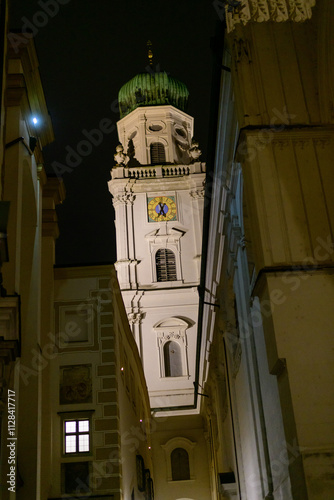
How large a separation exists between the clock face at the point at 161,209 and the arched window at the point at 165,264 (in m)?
2.19

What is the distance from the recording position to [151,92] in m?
54.0

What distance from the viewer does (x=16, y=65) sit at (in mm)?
14484

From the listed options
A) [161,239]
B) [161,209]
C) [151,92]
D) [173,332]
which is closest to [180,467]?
[173,332]

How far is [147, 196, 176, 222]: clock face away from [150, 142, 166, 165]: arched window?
421 cm

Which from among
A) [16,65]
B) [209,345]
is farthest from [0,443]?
[209,345]

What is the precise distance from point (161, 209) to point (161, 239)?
7.32 feet

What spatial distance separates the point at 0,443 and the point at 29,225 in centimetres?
587

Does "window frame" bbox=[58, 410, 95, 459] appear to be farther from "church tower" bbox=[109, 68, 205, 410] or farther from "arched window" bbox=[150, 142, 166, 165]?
"arched window" bbox=[150, 142, 166, 165]

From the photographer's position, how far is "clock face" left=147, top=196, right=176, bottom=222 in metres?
45.7

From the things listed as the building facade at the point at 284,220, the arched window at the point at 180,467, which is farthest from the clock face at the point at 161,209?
the building facade at the point at 284,220

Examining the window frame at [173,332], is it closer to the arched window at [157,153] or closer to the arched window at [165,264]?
the arched window at [165,264]

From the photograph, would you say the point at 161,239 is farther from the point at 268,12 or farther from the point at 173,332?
the point at 268,12

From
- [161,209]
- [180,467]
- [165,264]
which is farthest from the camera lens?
[161,209]

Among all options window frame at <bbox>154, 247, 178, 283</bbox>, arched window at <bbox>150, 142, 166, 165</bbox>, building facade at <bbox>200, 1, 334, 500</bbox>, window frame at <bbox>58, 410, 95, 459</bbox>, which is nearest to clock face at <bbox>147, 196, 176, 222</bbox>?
window frame at <bbox>154, 247, 178, 283</bbox>
